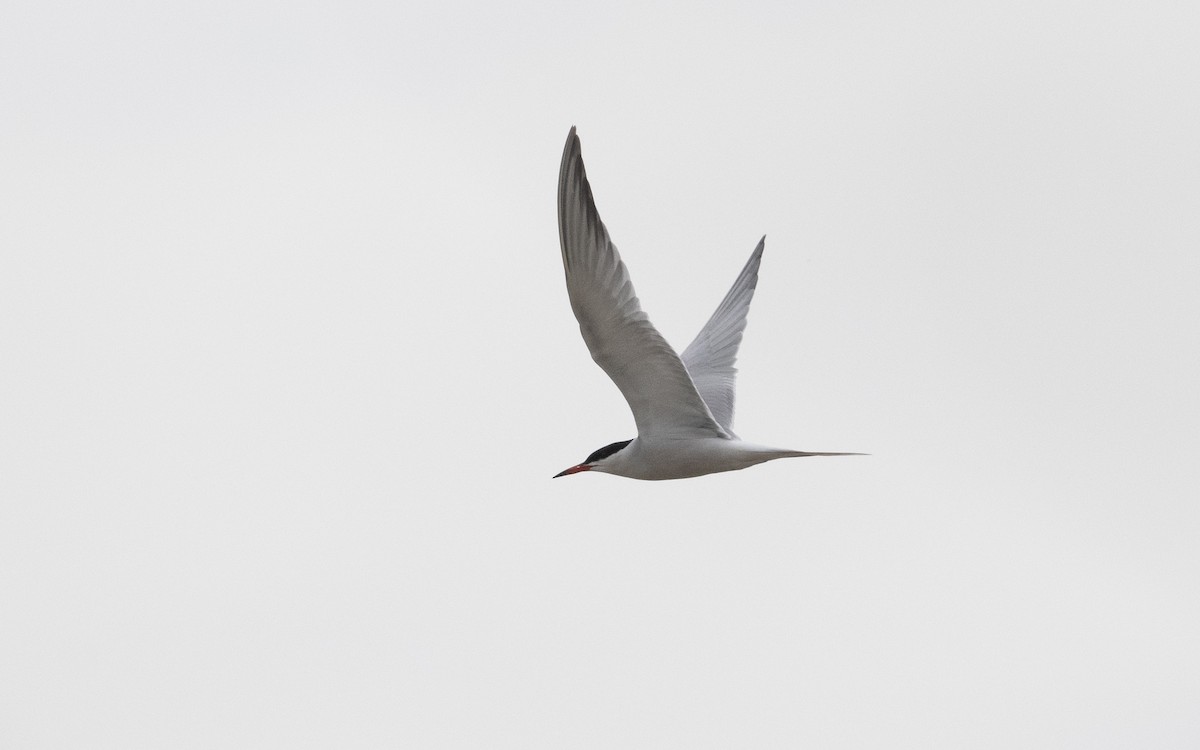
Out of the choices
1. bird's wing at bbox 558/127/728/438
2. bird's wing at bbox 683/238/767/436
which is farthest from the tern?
bird's wing at bbox 683/238/767/436

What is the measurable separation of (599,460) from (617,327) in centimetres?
127

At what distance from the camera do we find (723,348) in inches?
395

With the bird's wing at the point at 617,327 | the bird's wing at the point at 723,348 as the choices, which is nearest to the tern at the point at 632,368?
the bird's wing at the point at 617,327

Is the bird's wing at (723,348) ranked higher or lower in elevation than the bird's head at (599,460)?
higher

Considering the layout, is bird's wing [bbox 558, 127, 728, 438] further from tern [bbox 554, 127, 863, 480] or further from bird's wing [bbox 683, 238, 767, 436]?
bird's wing [bbox 683, 238, 767, 436]

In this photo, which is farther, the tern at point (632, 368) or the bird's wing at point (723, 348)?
the bird's wing at point (723, 348)

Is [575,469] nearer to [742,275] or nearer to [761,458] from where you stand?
[761,458]

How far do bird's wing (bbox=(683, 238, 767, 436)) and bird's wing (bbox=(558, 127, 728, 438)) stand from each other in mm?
1241

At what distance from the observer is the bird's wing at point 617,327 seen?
22.6ft

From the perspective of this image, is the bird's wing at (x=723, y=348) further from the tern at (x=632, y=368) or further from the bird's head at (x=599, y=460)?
the bird's head at (x=599, y=460)

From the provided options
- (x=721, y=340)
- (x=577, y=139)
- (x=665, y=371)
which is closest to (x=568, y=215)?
(x=577, y=139)

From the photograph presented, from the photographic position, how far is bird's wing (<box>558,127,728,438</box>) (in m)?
6.89

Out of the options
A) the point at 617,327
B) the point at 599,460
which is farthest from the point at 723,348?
the point at 617,327

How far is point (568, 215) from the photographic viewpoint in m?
6.90
